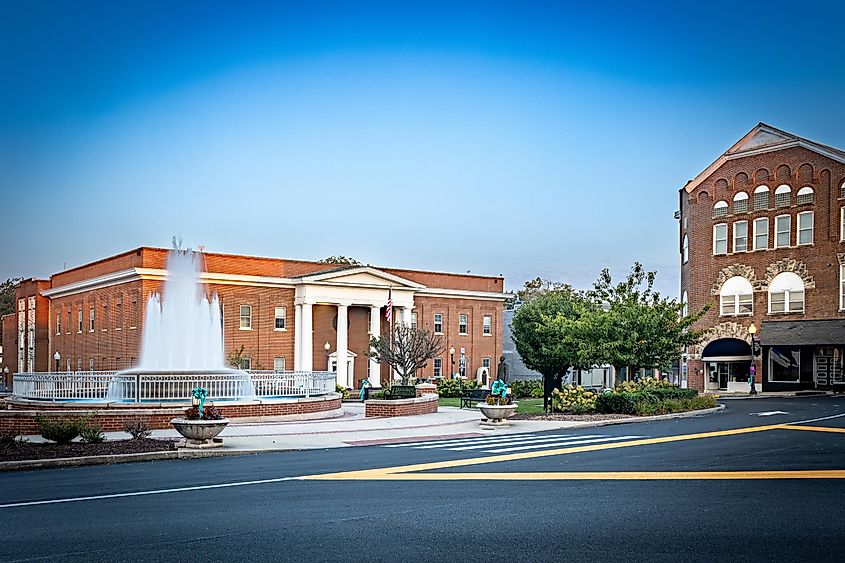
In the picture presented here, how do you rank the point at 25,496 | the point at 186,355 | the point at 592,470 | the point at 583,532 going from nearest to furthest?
the point at 583,532
the point at 25,496
the point at 592,470
the point at 186,355

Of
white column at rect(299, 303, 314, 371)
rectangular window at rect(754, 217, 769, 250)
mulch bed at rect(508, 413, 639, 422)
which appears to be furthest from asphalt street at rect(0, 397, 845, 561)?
white column at rect(299, 303, 314, 371)

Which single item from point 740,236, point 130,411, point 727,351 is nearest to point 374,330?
point 727,351

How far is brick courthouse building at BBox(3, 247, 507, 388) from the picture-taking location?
5788 cm

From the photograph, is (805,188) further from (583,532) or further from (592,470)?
(583,532)

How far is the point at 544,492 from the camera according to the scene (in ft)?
43.5

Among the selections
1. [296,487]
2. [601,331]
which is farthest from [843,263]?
[296,487]

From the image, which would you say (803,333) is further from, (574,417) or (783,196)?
(574,417)

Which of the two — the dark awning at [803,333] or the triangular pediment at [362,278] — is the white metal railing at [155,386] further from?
the dark awning at [803,333]

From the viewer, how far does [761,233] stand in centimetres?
5481

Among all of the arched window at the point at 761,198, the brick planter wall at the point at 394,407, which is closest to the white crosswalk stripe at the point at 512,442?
the brick planter wall at the point at 394,407

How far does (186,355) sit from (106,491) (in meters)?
20.7

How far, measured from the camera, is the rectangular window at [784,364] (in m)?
52.2

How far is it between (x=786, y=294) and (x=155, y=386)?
39.9 metres

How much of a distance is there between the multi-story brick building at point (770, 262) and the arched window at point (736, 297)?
6 cm
